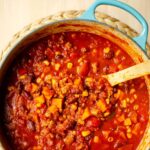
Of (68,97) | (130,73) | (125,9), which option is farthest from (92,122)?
(125,9)

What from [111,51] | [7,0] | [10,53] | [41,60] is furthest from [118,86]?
[7,0]

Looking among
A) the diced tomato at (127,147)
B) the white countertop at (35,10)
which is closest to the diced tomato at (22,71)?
the white countertop at (35,10)

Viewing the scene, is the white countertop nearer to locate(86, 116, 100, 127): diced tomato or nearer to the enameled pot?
the enameled pot

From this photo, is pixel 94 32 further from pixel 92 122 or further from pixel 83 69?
pixel 92 122

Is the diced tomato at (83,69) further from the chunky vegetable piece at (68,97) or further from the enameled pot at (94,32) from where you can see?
the enameled pot at (94,32)

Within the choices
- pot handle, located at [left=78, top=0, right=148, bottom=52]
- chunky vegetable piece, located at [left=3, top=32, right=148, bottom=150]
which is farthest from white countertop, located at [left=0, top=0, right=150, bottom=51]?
pot handle, located at [left=78, top=0, right=148, bottom=52]

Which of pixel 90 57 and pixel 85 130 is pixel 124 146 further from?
pixel 90 57
